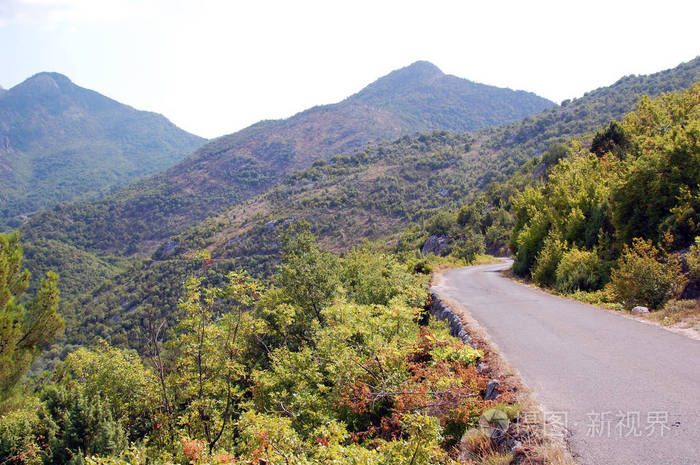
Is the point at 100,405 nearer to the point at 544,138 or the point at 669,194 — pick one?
the point at 669,194

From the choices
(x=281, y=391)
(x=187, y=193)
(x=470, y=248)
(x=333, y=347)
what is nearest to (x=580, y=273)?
(x=333, y=347)

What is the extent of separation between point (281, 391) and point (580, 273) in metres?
11.3

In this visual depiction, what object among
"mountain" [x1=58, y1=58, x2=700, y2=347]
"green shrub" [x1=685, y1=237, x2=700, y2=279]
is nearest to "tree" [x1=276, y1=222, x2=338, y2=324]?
"green shrub" [x1=685, y1=237, x2=700, y2=279]

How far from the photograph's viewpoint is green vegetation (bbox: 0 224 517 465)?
4.74 meters

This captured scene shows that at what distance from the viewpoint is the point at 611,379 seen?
5109mm

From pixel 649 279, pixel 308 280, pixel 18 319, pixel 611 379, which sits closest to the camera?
pixel 611 379

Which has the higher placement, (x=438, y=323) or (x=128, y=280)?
(x=438, y=323)

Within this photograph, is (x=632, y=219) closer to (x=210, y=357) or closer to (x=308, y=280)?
(x=308, y=280)

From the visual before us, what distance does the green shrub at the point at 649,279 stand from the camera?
8828 millimetres

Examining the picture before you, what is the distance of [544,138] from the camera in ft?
307

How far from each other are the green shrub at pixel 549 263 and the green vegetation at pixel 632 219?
4 cm

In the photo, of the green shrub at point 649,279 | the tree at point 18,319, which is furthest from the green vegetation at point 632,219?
the tree at point 18,319

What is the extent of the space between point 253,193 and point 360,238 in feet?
324

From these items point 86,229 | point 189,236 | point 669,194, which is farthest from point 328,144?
point 669,194
